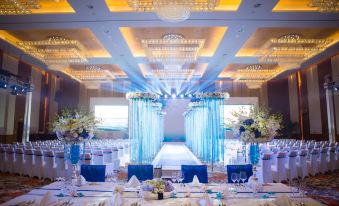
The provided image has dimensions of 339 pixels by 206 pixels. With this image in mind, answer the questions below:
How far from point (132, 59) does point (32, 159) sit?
589cm

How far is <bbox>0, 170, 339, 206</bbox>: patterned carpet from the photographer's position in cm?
519

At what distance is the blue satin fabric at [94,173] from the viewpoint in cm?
362

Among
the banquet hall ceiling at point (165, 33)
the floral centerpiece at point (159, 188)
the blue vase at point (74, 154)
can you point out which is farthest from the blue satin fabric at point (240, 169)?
the banquet hall ceiling at point (165, 33)

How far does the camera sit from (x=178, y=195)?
2619 millimetres

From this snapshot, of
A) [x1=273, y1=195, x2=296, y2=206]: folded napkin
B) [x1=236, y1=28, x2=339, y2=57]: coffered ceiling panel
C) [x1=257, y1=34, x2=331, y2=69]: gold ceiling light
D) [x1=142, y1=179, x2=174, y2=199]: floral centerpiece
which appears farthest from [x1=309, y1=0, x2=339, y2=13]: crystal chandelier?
[x1=142, y1=179, x2=174, y2=199]: floral centerpiece

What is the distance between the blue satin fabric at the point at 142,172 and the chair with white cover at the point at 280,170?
4160 mm

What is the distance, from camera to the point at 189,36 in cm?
921

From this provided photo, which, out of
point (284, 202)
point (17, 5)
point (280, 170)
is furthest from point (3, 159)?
point (284, 202)

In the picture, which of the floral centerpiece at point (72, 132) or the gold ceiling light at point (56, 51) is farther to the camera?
the gold ceiling light at point (56, 51)

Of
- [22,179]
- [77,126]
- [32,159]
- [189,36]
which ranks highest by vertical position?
[189,36]

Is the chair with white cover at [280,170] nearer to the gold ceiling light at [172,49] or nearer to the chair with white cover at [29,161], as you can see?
the gold ceiling light at [172,49]

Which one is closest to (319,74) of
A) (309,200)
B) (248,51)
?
(248,51)

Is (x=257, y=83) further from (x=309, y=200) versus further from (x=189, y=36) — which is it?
(x=309, y=200)

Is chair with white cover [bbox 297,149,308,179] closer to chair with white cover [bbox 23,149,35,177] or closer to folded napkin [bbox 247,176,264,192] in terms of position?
folded napkin [bbox 247,176,264,192]
